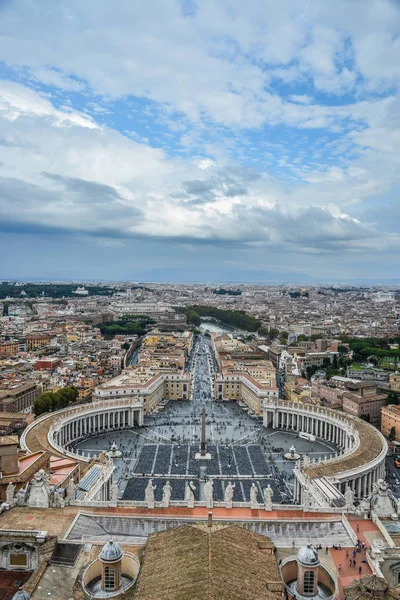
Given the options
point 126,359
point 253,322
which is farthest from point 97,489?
point 253,322

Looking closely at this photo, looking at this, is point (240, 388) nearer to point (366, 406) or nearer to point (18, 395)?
point (366, 406)

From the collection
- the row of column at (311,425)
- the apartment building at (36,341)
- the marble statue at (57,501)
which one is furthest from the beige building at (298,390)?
the apartment building at (36,341)

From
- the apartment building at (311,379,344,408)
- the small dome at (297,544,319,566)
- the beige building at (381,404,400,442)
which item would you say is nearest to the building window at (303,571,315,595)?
the small dome at (297,544,319,566)

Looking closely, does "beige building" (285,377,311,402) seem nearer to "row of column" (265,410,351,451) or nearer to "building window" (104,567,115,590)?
"row of column" (265,410,351,451)

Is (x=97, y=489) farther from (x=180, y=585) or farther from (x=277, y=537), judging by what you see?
(x=180, y=585)

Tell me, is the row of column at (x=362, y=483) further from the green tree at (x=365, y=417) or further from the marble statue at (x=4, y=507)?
the marble statue at (x=4, y=507)
